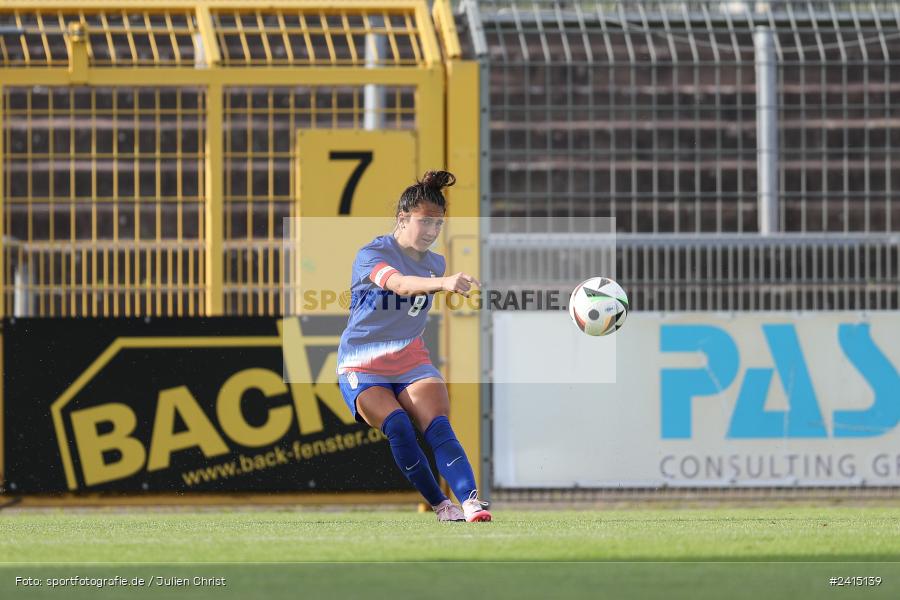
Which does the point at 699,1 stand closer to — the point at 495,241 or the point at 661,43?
the point at 661,43

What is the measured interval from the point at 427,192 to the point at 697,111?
341 centimetres

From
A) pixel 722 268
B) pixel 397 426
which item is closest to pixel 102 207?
pixel 397 426

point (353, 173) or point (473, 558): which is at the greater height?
point (353, 173)

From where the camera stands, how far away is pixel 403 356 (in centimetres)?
743

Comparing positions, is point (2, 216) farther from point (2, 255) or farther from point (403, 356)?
point (403, 356)

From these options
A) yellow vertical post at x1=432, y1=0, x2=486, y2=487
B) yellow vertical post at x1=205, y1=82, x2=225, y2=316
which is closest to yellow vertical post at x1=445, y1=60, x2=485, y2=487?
yellow vertical post at x1=432, y1=0, x2=486, y2=487

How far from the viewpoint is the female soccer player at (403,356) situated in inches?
288

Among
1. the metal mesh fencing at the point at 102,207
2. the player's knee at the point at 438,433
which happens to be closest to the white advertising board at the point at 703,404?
the metal mesh fencing at the point at 102,207

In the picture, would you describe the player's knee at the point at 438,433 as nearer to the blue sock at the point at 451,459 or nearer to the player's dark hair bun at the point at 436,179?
the blue sock at the point at 451,459

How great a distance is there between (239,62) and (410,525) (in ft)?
Answer: 11.5

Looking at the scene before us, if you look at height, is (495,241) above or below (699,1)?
below

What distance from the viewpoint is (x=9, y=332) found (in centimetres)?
955

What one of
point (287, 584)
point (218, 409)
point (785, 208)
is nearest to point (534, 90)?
point (785, 208)

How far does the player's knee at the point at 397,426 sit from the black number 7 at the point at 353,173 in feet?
8.56
